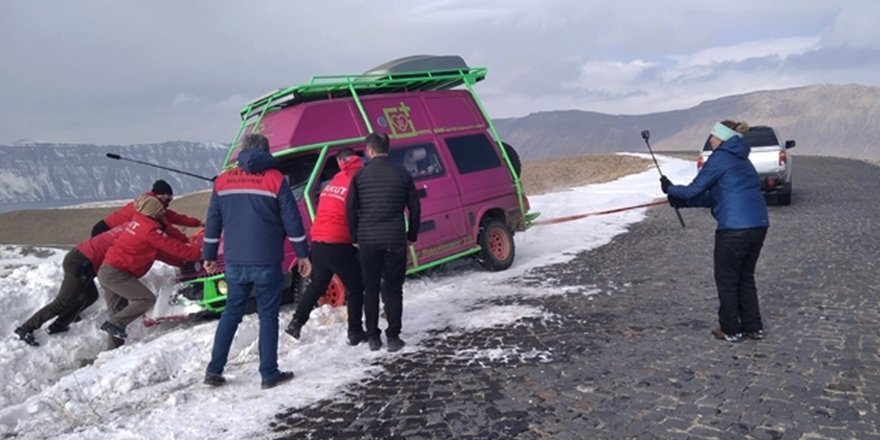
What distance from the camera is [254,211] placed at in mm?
4902

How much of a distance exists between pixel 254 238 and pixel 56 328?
14.5 ft

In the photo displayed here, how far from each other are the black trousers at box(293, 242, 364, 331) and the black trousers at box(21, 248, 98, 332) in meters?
3.58

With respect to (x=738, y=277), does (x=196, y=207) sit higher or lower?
higher

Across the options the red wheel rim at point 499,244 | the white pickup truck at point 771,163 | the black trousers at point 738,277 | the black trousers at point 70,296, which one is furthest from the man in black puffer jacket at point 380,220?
the white pickup truck at point 771,163

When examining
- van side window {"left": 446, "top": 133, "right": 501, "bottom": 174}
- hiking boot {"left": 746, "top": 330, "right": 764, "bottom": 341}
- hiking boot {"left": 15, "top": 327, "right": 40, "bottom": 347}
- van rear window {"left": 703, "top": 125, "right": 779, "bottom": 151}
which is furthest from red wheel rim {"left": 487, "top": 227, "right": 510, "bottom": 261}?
van rear window {"left": 703, "top": 125, "right": 779, "bottom": 151}

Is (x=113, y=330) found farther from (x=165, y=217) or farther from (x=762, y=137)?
(x=762, y=137)

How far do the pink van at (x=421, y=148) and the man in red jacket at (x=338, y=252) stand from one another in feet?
4.68

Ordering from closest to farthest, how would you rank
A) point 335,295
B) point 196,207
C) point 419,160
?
point 335,295 < point 419,160 < point 196,207

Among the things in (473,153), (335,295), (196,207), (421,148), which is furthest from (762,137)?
(196,207)

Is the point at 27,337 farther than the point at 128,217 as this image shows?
No

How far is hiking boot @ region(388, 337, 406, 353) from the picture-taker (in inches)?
225

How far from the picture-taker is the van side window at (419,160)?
27.5 ft

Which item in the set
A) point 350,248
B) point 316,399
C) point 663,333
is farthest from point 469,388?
point 663,333

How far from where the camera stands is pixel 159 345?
6.54 metres
